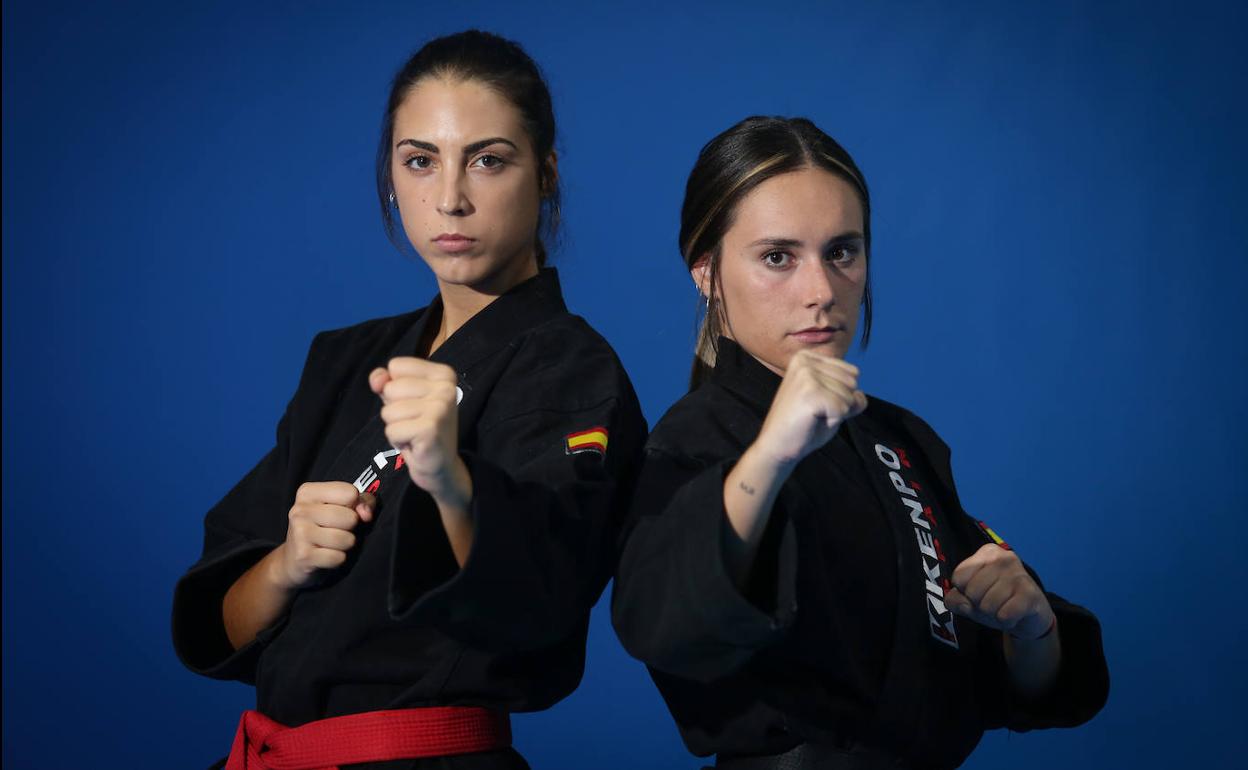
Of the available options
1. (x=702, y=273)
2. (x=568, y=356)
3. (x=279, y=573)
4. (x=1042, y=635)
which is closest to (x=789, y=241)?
(x=702, y=273)

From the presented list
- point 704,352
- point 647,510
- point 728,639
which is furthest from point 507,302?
point 728,639

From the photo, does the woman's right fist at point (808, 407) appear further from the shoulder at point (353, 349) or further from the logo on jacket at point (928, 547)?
the shoulder at point (353, 349)

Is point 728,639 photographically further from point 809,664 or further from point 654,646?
point 809,664

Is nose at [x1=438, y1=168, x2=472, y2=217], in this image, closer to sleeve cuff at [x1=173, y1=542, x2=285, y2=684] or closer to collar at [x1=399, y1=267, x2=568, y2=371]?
collar at [x1=399, y1=267, x2=568, y2=371]

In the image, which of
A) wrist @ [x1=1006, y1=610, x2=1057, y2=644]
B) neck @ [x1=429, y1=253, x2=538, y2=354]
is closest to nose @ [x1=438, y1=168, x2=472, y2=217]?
neck @ [x1=429, y1=253, x2=538, y2=354]

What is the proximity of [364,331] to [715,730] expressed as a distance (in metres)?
0.75

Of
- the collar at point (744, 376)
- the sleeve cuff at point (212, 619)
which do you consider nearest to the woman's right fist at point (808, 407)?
the collar at point (744, 376)

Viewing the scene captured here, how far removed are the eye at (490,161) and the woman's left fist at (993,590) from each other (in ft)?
2.33

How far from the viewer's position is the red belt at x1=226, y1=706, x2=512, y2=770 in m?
1.51

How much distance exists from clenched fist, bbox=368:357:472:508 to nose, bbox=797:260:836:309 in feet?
1.62

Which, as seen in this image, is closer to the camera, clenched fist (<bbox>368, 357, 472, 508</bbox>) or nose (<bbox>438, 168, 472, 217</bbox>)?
clenched fist (<bbox>368, 357, 472, 508</bbox>)

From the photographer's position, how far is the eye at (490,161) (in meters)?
1.67

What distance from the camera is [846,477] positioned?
159cm

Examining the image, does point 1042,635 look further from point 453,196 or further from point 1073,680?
point 453,196
